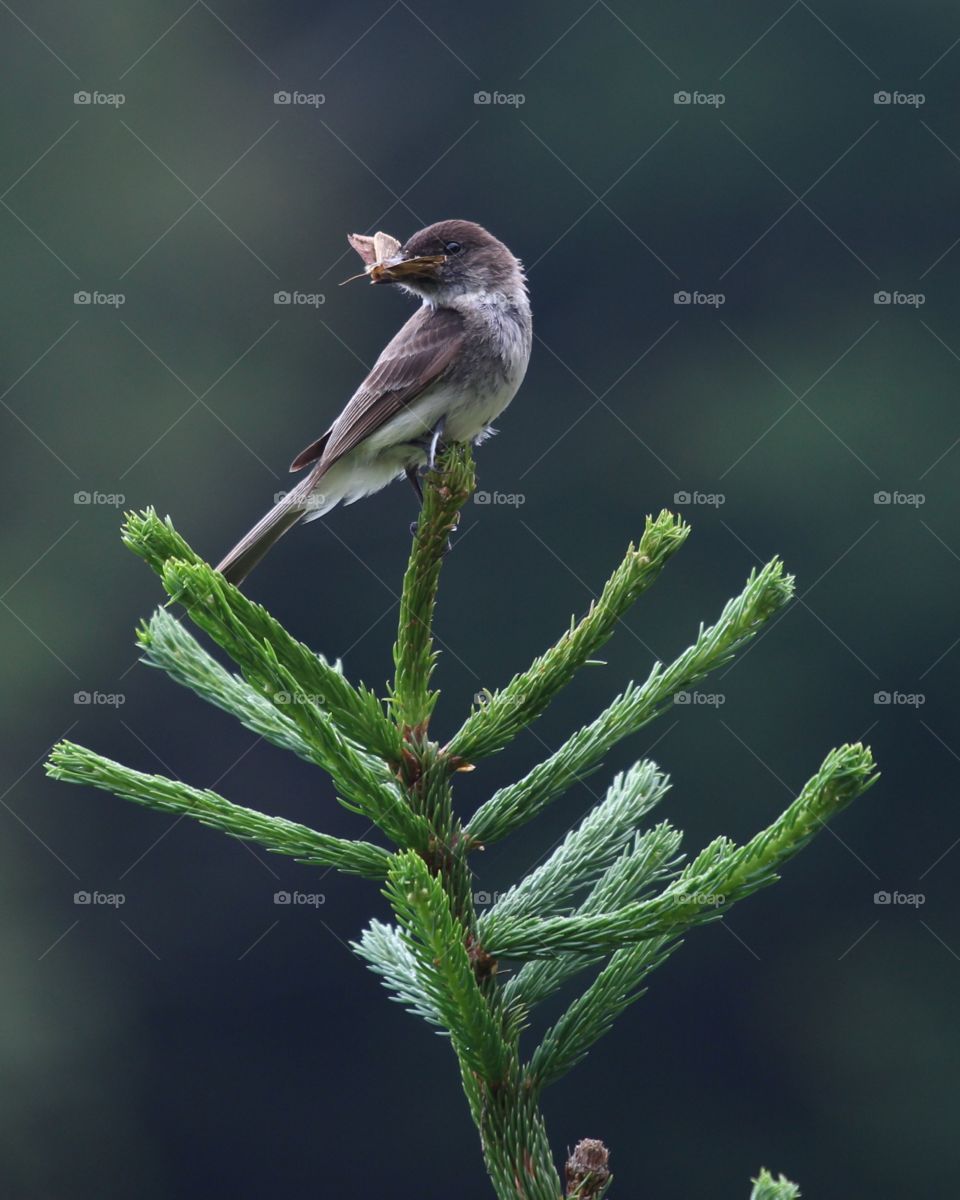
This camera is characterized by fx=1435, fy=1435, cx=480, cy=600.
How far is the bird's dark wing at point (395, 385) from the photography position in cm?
334

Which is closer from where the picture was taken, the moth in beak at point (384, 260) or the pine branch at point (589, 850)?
the pine branch at point (589, 850)

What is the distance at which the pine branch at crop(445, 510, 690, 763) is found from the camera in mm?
1820

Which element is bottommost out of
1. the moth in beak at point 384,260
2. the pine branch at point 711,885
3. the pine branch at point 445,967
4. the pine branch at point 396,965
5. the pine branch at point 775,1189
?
the pine branch at point 396,965

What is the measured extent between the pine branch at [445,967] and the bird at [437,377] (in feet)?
5.73

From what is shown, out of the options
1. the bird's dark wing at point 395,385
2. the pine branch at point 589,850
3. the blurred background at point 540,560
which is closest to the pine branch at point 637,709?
the pine branch at point 589,850

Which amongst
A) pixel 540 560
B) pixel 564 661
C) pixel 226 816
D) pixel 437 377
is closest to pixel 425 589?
pixel 564 661

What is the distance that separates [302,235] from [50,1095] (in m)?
13.1

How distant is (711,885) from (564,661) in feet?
1.35

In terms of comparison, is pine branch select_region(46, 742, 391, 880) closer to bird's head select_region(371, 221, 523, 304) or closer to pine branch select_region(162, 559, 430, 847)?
pine branch select_region(162, 559, 430, 847)

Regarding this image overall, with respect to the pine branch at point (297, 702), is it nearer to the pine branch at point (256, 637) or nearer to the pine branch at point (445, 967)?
the pine branch at point (256, 637)

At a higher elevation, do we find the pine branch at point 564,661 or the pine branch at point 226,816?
the pine branch at point 564,661

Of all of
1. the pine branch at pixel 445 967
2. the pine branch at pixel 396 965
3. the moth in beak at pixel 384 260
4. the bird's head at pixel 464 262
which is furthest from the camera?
the bird's head at pixel 464 262

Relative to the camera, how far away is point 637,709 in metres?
1.79

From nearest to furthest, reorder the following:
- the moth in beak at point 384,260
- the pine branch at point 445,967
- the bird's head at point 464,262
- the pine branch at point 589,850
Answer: the pine branch at point 445,967 < the pine branch at point 589,850 < the moth in beak at point 384,260 < the bird's head at point 464,262
